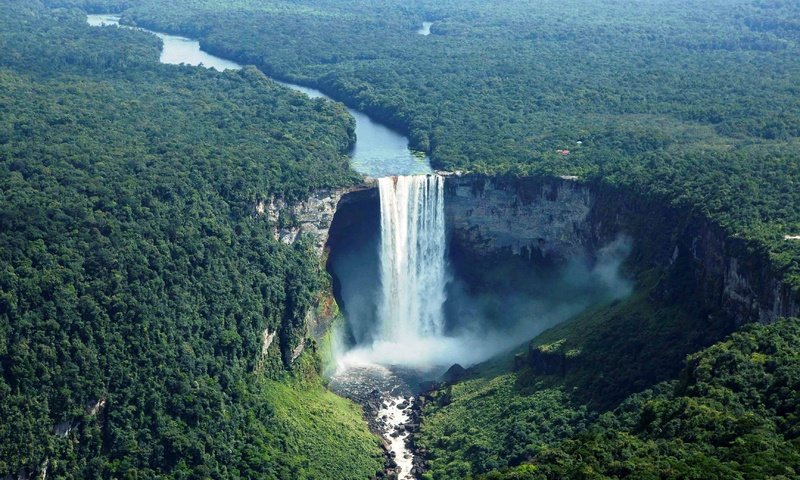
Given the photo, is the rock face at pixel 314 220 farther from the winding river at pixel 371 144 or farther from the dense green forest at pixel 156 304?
the winding river at pixel 371 144

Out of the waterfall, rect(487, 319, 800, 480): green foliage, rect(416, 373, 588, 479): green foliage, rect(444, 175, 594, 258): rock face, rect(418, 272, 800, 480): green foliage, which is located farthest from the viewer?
the waterfall

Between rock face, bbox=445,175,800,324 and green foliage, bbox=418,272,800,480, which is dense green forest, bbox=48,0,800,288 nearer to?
rock face, bbox=445,175,800,324

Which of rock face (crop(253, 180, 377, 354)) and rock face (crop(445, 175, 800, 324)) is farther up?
rock face (crop(445, 175, 800, 324))

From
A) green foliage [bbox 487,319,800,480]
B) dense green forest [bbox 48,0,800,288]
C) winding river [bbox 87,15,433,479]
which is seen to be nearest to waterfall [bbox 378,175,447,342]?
winding river [bbox 87,15,433,479]

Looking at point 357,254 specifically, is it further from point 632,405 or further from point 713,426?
point 713,426

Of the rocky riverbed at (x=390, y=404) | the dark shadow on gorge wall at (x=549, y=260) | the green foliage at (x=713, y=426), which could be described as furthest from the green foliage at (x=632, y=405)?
the rocky riverbed at (x=390, y=404)

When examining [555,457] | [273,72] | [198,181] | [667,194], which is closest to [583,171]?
[667,194]

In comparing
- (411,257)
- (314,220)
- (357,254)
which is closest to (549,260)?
(411,257)

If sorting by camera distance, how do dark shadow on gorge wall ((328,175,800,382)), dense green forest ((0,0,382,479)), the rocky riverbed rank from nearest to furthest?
dense green forest ((0,0,382,479))
the rocky riverbed
dark shadow on gorge wall ((328,175,800,382))
